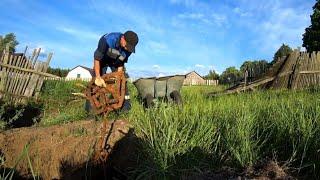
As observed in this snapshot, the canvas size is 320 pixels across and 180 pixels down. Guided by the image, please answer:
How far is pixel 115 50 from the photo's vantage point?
25.6 ft

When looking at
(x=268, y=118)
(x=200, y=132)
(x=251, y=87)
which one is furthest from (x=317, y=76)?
Result: (x=200, y=132)

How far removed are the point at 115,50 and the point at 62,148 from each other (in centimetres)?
205

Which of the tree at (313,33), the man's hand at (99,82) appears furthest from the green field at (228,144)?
the tree at (313,33)

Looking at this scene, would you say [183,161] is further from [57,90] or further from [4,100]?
[57,90]

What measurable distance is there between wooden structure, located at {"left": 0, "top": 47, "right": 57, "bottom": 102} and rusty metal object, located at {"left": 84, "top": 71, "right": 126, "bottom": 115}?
22.9 feet

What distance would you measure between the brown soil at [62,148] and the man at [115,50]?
1.00 meters

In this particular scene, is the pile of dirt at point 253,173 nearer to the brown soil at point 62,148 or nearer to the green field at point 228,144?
the green field at point 228,144

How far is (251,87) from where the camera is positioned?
11.6 meters

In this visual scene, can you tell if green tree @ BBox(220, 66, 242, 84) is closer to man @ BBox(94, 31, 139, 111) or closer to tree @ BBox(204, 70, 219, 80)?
tree @ BBox(204, 70, 219, 80)

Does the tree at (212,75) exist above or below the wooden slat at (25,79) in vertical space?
above

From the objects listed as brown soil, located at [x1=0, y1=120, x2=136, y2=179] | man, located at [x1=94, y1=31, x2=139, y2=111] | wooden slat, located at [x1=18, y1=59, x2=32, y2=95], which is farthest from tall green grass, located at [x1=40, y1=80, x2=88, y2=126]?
brown soil, located at [x1=0, y1=120, x2=136, y2=179]

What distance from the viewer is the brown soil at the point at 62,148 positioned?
20.8ft

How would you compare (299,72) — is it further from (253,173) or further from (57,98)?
(253,173)

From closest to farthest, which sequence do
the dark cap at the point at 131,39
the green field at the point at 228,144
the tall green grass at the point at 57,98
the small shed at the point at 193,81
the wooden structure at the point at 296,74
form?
the green field at the point at 228,144 < the dark cap at the point at 131,39 < the wooden structure at the point at 296,74 < the tall green grass at the point at 57,98 < the small shed at the point at 193,81
